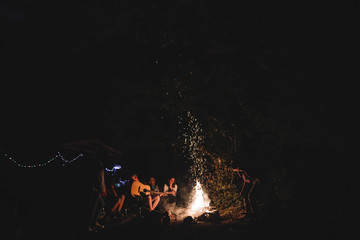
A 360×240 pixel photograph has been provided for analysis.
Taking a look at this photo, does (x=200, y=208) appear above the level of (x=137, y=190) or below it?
below

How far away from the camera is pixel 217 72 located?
7.09 meters

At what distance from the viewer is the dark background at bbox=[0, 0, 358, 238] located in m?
6.44

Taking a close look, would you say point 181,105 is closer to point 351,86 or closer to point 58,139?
point 351,86

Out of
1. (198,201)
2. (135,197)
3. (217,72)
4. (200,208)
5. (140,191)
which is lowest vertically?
(200,208)

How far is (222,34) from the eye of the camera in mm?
6438

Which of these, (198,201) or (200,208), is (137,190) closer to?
(200,208)

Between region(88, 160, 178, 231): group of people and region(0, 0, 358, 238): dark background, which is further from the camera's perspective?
region(88, 160, 178, 231): group of people

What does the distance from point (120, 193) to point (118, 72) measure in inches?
215

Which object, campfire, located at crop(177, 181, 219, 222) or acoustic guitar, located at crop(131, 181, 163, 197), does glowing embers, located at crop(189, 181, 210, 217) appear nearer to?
campfire, located at crop(177, 181, 219, 222)

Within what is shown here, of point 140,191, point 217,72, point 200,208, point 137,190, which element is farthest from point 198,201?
point 217,72

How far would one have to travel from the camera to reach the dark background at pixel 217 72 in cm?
644

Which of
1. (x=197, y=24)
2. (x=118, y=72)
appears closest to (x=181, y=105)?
(x=118, y=72)

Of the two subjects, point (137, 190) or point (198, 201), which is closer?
point (137, 190)

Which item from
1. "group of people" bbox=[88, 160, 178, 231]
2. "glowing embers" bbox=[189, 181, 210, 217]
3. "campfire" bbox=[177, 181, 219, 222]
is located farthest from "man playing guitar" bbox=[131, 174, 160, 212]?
"glowing embers" bbox=[189, 181, 210, 217]
